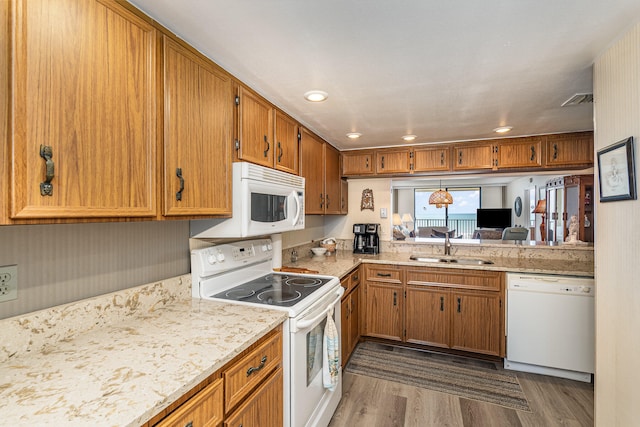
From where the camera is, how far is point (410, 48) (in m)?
1.39

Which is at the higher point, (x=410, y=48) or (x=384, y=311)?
(x=410, y=48)

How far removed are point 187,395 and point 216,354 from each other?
0.15m

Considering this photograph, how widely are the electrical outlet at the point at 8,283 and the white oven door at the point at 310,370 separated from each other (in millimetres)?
1071

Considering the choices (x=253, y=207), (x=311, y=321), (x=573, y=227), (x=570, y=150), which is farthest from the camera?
(x=573, y=227)

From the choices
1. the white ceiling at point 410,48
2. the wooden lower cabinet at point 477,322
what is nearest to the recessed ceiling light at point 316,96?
the white ceiling at point 410,48

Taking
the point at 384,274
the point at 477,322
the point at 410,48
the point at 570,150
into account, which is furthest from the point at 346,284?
the point at 570,150

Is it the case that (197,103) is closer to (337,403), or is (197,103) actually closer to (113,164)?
(113,164)

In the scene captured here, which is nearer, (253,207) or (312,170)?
(253,207)

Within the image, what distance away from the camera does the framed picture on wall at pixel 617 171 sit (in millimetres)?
1212

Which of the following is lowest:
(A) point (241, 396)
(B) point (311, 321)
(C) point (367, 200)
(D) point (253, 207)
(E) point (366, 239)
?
(A) point (241, 396)

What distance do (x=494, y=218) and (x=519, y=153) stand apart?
4789 mm

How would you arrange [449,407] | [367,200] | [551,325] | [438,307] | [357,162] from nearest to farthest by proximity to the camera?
[449,407]
[551,325]
[438,307]
[357,162]
[367,200]

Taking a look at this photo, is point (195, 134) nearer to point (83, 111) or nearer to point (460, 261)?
point (83, 111)

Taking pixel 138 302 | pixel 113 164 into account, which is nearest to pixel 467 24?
pixel 113 164
